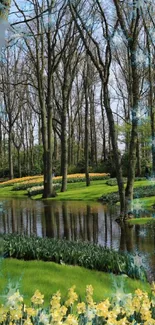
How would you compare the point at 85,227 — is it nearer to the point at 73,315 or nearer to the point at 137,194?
the point at 137,194

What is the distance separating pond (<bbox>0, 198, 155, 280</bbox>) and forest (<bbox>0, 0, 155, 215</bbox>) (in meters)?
1.51

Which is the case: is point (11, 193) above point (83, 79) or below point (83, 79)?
below

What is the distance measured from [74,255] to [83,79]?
19.7 metres

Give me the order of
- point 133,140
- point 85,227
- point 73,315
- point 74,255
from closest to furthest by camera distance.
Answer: point 73,315 < point 74,255 < point 85,227 < point 133,140

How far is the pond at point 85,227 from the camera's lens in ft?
30.9

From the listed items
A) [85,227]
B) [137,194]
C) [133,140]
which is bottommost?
[85,227]

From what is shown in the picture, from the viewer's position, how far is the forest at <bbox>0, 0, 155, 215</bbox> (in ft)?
42.0

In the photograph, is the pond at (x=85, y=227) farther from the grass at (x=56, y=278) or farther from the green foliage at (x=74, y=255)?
the grass at (x=56, y=278)

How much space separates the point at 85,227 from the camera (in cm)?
1270

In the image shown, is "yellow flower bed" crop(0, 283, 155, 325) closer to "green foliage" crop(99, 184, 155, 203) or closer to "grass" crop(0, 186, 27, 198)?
"green foliage" crop(99, 184, 155, 203)

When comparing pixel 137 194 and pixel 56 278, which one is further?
pixel 137 194

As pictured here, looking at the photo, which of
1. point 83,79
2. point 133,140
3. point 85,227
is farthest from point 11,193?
point 133,140

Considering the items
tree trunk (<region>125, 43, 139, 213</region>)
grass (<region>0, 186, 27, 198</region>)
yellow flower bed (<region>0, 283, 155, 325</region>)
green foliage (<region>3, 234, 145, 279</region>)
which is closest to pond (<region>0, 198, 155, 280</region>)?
green foliage (<region>3, 234, 145, 279</region>)

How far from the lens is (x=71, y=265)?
6.46 metres
